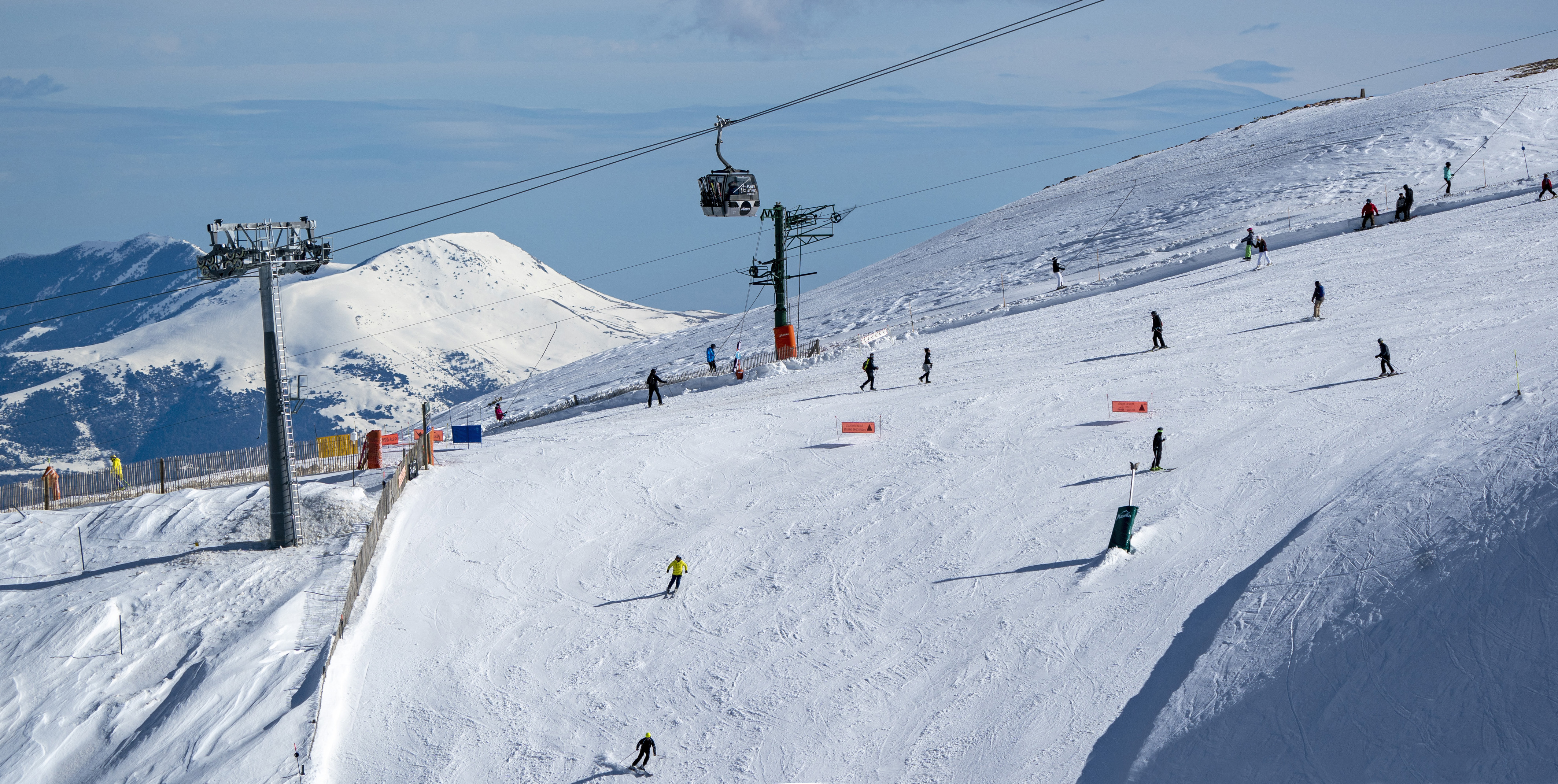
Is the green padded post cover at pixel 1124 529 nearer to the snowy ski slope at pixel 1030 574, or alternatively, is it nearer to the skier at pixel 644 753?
the snowy ski slope at pixel 1030 574

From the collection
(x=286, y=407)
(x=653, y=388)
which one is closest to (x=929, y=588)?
(x=286, y=407)

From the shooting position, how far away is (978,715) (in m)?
16.3

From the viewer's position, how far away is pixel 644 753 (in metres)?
16.4

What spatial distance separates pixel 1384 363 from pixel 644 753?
19396 millimetres

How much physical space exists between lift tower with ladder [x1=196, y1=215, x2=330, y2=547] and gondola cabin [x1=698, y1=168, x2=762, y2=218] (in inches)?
479

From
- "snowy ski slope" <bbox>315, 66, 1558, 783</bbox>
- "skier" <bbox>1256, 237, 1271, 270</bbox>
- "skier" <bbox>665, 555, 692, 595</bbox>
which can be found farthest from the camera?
"skier" <bbox>1256, 237, 1271, 270</bbox>

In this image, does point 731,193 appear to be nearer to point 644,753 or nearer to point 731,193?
point 731,193

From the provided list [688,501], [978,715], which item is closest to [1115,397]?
[688,501]

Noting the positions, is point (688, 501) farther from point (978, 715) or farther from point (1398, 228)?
point (1398, 228)

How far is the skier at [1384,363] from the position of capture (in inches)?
1004

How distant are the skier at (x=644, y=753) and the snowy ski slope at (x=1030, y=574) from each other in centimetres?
29

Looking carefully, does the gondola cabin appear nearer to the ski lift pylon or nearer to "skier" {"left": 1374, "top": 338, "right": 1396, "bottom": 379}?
the ski lift pylon

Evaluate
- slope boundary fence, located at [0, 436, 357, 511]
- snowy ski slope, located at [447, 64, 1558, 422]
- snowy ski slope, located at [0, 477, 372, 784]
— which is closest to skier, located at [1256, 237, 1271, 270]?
snowy ski slope, located at [447, 64, 1558, 422]

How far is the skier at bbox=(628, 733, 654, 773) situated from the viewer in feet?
53.6
